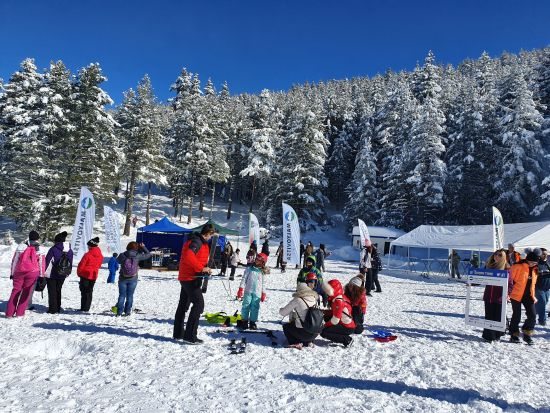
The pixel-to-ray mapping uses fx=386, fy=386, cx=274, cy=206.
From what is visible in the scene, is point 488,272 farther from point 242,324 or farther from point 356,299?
point 242,324

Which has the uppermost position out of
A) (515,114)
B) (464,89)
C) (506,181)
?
(464,89)

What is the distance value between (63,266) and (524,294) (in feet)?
31.0

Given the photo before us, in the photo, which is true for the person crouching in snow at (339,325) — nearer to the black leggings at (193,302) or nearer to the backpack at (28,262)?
the black leggings at (193,302)

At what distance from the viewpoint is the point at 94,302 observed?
10.3 m

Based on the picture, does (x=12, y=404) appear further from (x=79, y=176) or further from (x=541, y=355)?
(x=79, y=176)

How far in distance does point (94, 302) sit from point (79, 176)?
20715 millimetres

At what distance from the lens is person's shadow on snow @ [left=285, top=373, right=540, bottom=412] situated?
4.29m

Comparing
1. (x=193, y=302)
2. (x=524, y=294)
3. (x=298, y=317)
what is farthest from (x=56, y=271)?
A: (x=524, y=294)

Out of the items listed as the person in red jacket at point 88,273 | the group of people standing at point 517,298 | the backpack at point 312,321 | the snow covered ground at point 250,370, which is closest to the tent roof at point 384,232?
the snow covered ground at point 250,370

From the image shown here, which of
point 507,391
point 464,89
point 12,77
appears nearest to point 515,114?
point 464,89

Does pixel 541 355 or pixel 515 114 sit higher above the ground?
pixel 515 114

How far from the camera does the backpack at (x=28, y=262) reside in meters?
7.58

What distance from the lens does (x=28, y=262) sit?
25.1 feet

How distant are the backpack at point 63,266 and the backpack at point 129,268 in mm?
1163
